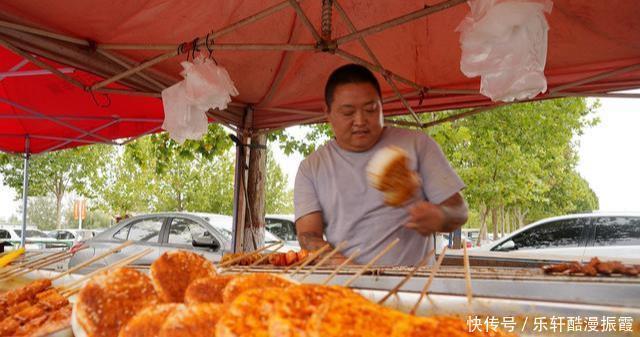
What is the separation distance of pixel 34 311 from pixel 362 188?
Answer: 181 cm

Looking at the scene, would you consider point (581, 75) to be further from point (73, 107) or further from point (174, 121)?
point (73, 107)

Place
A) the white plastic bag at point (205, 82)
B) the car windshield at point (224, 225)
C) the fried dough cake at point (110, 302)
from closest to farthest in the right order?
the fried dough cake at point (110, 302), the white plastic bag at point (205, 82), the car windshield at point (224, 225)

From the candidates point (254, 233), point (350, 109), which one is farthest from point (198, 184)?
point (350, 109)

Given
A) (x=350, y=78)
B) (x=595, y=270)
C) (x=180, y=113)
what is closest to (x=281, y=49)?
(x=350, y=78)

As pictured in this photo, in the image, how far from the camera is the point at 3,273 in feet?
6.41

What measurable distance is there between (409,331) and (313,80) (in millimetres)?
4525

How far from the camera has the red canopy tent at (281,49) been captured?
10.9 feet

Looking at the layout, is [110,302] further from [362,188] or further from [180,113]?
[180,113]

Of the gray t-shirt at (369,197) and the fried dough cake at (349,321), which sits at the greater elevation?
the gray t-shirt at (369,197)

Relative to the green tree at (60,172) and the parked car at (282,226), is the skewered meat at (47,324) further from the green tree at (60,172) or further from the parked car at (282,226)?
the green tree at (60,172)

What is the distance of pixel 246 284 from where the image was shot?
44.9 inches

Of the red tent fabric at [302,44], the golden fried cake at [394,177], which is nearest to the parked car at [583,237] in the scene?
the red tent fabric at [302,44]

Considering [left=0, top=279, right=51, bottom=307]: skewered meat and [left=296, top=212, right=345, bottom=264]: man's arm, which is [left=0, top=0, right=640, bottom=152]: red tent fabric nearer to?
[left=296, top=212, right=345, bottom=264]: man's arm

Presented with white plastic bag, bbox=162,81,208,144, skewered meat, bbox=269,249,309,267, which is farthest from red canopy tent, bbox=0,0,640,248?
skewered meat, bbox=269,249,309,267
